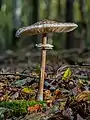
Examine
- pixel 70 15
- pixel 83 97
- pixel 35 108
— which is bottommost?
pixel 35 108

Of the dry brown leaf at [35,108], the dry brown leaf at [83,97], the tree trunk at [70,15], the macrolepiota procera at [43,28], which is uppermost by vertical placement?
the tree trunk at [70,15]

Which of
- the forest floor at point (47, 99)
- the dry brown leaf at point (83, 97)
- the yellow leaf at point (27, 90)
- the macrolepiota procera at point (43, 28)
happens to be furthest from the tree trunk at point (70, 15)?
the dry brown leaf at point (83, 97)

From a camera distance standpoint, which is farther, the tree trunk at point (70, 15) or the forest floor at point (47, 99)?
the tree trunk at point (70, 15)

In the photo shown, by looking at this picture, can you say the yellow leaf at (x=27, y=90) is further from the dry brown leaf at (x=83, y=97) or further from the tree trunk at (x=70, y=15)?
the tree trunk at (x=70, y=15)

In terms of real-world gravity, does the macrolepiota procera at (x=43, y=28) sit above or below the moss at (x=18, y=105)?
above

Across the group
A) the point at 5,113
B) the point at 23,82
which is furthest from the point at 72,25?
the point at 23,82

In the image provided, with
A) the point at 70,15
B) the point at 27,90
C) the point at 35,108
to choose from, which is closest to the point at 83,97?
the point at 35,108

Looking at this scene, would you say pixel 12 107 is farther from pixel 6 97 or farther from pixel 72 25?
pixel 72 25

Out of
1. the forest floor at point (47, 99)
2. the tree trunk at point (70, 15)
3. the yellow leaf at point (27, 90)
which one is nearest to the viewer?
the forest floor at point (47, 99)

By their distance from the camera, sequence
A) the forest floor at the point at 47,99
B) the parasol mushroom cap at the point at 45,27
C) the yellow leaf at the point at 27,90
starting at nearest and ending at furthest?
the forest floor at the point at 47,99, the parasol mushroom cap at the point at 45,27, the yellow leaf at the point at 27,90

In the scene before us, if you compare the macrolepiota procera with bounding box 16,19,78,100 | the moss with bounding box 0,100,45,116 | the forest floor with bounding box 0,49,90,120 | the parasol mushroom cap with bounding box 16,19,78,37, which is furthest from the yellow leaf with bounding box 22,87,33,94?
the parasol mushroom cap with bounding box 16,19,78,37

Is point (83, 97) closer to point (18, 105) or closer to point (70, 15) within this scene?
point (18, 105)
